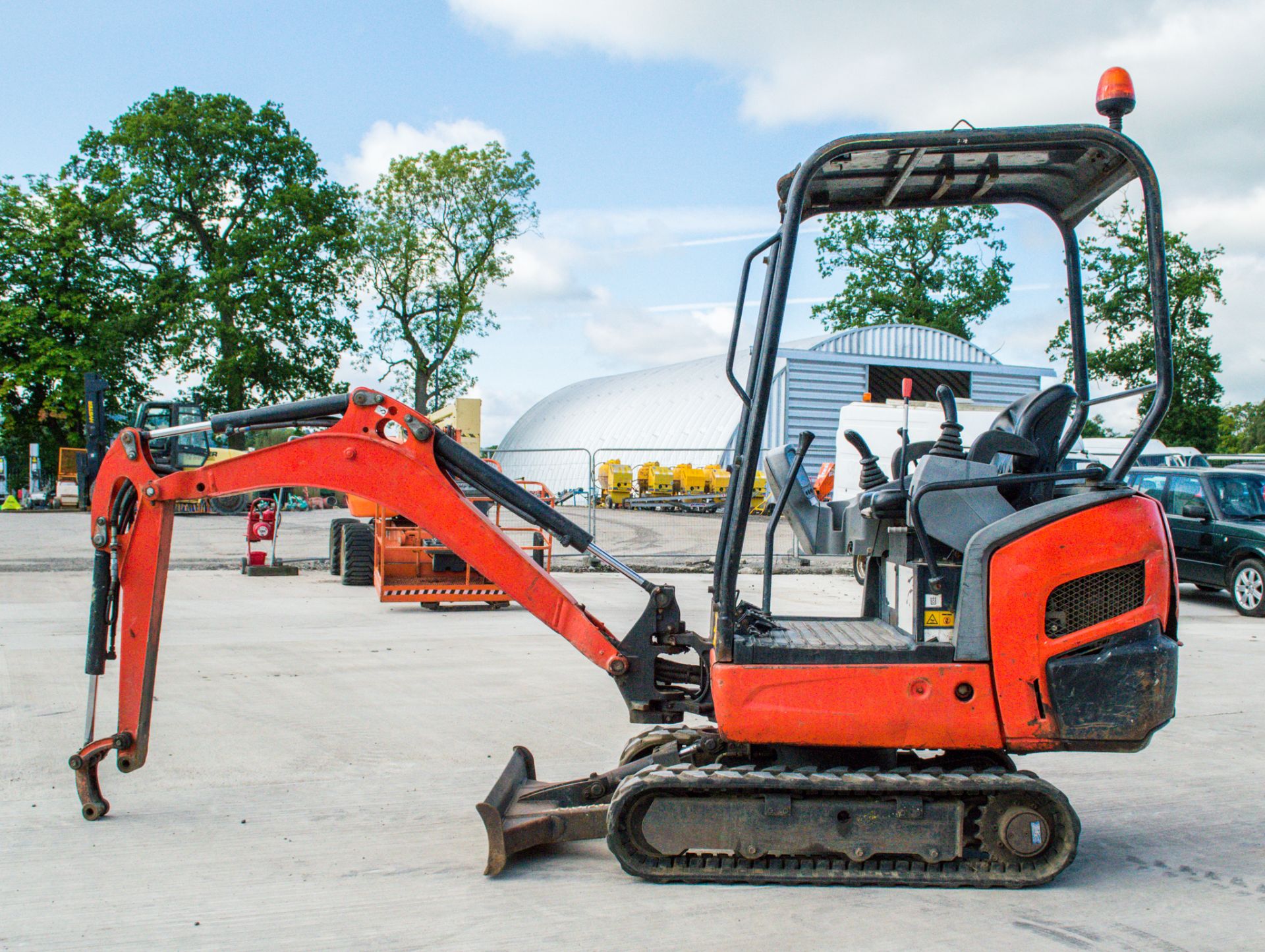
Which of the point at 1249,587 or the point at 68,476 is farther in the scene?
the point at 68,476

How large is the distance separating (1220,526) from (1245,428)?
8387 cm

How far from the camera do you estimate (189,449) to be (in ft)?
98.4

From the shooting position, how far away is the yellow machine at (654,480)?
35.3 m

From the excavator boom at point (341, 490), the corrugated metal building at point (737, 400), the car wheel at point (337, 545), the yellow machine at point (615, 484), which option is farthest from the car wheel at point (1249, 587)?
the yellow machine at point (615, 484)

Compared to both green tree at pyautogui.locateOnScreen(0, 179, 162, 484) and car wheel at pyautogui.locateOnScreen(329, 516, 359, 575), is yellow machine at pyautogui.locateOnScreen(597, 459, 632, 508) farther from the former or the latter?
car wheel at pyautogui.locateOnScreen(329, 516, 359, 575)

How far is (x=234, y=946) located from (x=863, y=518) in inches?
124

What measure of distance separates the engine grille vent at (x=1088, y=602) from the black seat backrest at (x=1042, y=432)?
466 millimetres

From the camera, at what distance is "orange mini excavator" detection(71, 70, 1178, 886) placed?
3.95 meters

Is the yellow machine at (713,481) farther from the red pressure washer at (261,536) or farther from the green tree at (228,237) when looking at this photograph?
the red pressure washer at (261,536)

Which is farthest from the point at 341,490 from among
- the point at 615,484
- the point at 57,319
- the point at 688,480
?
the point at 57,319

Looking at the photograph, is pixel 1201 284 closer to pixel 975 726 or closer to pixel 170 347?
pixel 975 726

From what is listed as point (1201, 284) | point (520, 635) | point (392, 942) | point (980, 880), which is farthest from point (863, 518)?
point (1201, 284)

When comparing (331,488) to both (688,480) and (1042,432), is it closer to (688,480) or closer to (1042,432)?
(1042,432)

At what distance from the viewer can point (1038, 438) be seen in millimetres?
4336
